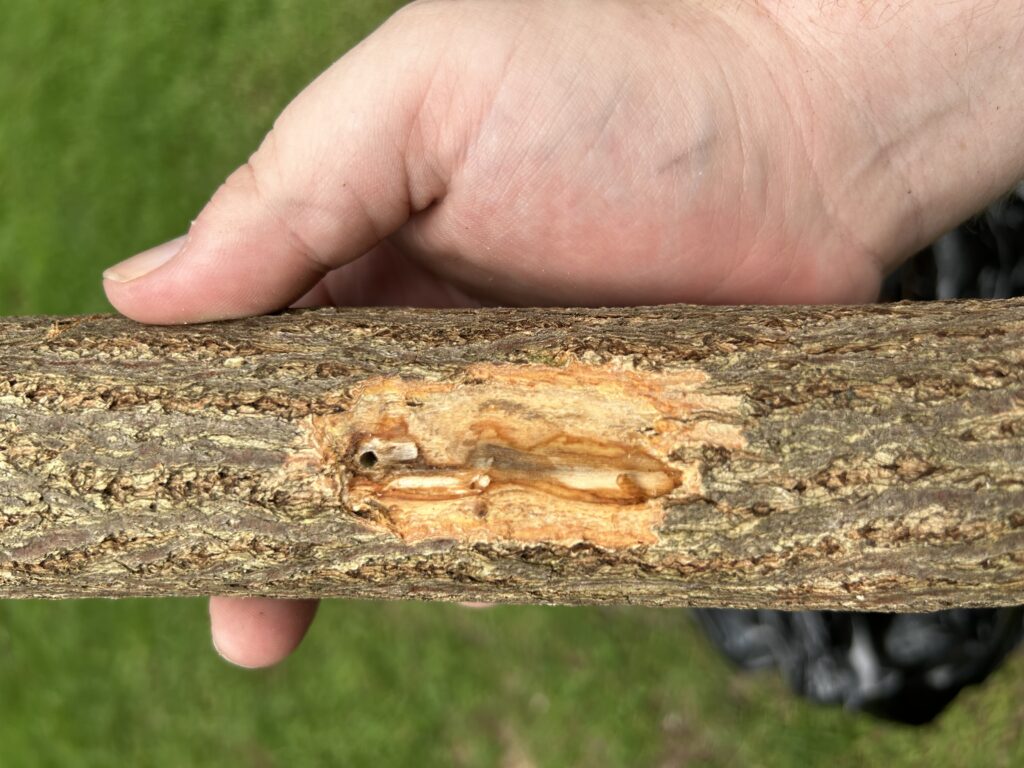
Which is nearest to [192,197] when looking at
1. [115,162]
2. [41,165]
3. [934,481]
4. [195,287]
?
[115,162]

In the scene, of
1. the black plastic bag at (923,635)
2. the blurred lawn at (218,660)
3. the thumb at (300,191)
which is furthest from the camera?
the blurred lawn at (218,660)

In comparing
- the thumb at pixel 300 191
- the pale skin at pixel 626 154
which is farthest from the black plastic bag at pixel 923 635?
the thumb at pixel 300 191

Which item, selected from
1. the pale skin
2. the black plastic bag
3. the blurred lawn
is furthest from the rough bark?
the blurred lawn

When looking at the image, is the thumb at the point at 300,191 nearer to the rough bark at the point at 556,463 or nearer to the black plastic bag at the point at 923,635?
the rough bark at the point at 556,463

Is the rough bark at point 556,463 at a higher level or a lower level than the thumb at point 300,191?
lower

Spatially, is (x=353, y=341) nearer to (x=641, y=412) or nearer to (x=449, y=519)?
(x=449, y=519)

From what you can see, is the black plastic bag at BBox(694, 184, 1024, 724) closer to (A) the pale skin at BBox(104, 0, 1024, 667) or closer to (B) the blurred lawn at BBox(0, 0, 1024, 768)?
(B) the blurred lawn at BBox(0, 0, 1024, 768)
